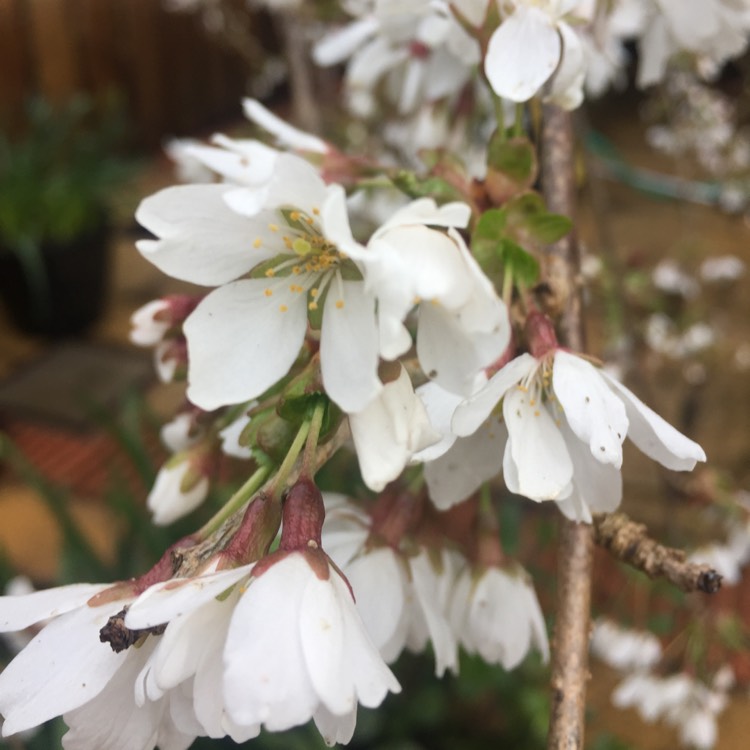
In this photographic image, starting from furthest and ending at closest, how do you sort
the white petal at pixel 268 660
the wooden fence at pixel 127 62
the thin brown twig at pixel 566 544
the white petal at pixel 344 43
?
the wooden fence at pixel 127 62 → the white petal at pixel 344 43 → the thin brown twig at pixel 566 544 → the white petal at pixel 268 660

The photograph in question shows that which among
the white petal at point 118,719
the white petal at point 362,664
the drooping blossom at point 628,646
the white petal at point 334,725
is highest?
the white petal at point 362,664

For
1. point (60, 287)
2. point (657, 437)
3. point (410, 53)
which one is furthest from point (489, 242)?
point (60, 287)

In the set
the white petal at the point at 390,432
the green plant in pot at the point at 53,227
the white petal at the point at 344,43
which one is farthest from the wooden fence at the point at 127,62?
the white petal at the point at 390,432

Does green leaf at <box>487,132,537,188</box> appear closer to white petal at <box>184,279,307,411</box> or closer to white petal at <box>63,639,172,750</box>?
white petal at <box>184,279,307,411</box>

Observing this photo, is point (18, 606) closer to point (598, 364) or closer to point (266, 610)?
point (266, 610)

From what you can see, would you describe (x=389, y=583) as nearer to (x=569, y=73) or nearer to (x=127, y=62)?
(x=569, y=73)

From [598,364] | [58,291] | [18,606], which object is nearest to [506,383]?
[598,364]

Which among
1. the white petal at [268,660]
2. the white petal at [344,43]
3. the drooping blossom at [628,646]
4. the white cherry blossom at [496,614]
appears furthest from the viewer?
the drooping blossom at [628,646]

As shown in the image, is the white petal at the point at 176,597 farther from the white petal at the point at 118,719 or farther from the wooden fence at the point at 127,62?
the wooden fence at the point at 127,62

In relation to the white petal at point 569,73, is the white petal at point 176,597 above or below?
below
